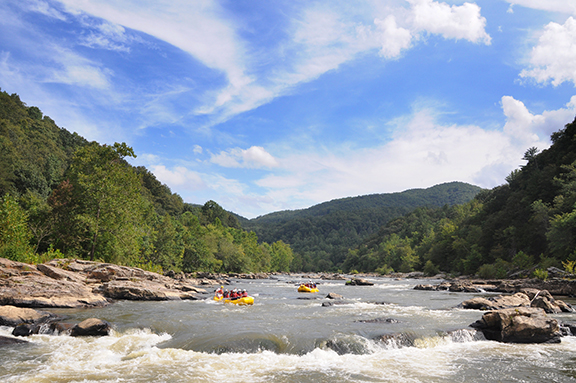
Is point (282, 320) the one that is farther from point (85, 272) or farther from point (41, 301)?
point (85, 272)

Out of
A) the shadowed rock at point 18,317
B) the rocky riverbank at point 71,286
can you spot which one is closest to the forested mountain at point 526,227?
the rocky riverbank at point 71,286

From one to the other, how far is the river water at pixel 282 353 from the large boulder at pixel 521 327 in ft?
1.92

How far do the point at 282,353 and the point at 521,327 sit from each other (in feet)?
35.0

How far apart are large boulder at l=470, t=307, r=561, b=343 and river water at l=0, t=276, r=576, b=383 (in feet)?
1.92

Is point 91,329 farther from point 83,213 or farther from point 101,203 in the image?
point 83,213

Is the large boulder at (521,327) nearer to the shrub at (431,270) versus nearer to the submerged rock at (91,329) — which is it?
the submerged rock at (91,329)

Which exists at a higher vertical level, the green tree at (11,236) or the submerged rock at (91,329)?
the green tree at (11,236)

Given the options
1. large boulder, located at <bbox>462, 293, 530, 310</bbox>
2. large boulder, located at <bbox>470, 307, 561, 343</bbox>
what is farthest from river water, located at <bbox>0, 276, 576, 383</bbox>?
large boulder, located at <bbox>462, 293, 530, 310</bbox>

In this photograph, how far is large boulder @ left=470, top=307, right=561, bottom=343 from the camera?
14.3 meters

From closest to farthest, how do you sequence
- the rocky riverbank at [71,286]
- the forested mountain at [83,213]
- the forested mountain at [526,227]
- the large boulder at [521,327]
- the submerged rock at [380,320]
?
1. the large boulder at [521,327]
2. the submerged rock at [380,320]
3. the rocky riverbank at [71,286]
4. the forested mountain at [83,213]
5. the forested mountain at [526,227]

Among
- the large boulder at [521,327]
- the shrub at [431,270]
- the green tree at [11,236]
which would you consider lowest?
the shrub at [431,270]

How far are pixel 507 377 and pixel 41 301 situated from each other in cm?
2333

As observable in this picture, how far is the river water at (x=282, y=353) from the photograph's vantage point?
1013 centimetres

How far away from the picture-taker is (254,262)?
11869 cm
